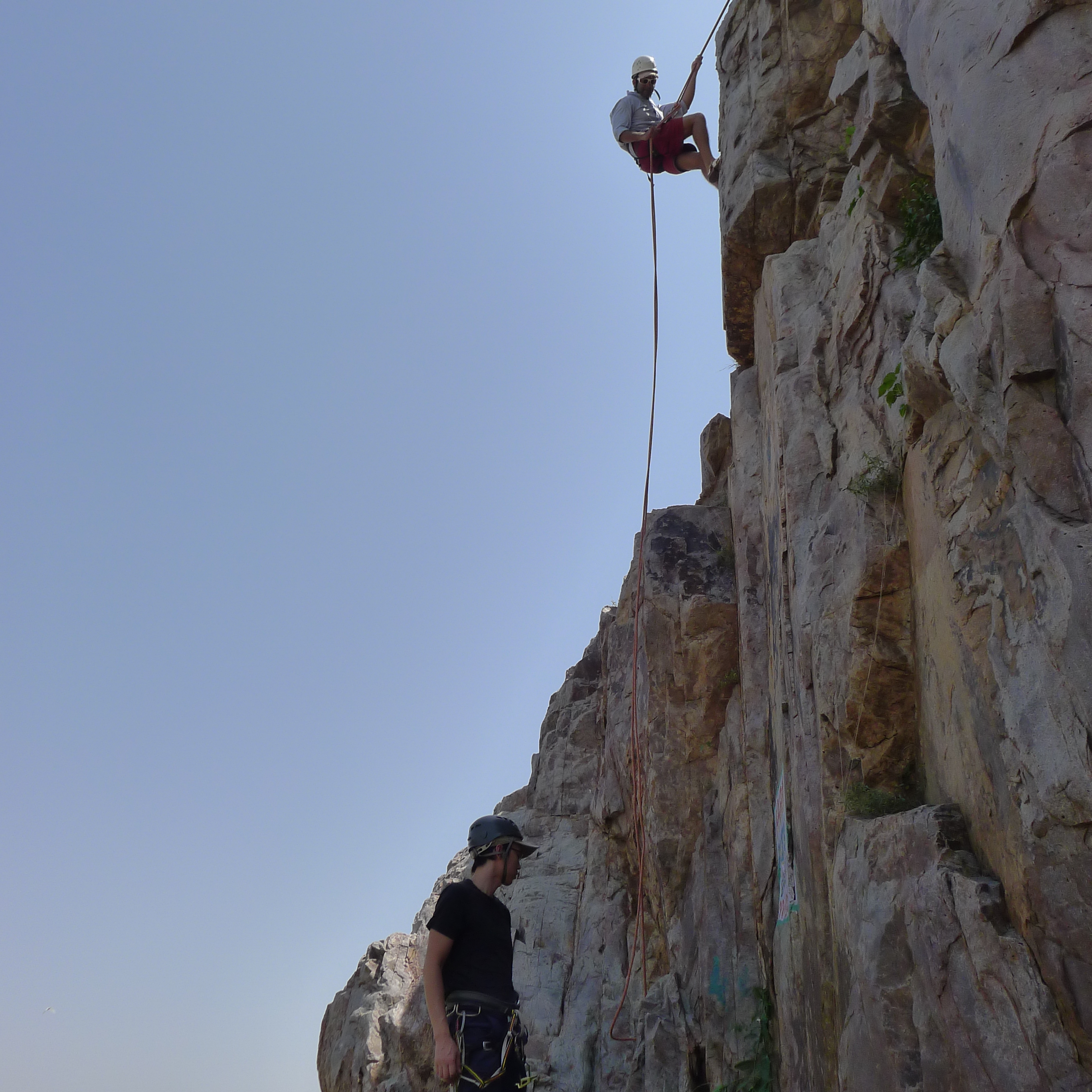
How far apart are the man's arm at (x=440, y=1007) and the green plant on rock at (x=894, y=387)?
14.2 ft

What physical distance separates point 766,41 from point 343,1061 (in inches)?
593

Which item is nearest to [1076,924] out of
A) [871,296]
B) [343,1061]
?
[871,296]

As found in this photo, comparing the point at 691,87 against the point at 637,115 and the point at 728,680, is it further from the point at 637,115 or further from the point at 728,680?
the point at 728,680

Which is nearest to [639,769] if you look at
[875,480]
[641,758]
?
[641,758]

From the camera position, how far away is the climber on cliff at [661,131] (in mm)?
11906

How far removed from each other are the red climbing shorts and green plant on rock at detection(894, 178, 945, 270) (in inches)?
215

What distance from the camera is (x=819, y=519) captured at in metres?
7.52

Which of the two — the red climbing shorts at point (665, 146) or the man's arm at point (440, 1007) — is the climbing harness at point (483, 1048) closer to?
the man's arm at point (440, 1007)

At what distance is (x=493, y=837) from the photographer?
615 centimetres

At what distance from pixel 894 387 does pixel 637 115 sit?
269 inches

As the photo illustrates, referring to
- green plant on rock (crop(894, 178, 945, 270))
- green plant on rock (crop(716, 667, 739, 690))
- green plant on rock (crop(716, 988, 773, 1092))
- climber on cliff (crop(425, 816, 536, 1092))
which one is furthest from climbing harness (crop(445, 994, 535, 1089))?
green plant on rock (crop(716, 667, 739, 690))

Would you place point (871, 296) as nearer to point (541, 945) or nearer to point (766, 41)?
point (766, 41)

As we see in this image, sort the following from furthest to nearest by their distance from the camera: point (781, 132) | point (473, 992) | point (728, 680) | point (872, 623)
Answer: point (728, 680) → point (781, 132) → point (872, 623) → point (473, 992)

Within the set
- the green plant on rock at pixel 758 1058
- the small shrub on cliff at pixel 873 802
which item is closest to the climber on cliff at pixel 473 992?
the small shrub on cliff at pixel 873 802
